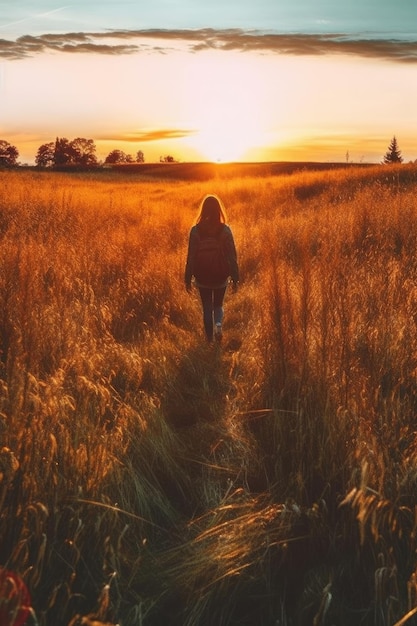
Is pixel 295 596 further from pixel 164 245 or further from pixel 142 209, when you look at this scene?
pixel 142 209

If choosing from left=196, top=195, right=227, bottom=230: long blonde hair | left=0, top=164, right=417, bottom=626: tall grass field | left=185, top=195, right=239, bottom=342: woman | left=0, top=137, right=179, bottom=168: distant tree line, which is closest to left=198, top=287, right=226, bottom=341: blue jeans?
left=185, top=195, right=239, bottom=342: woman

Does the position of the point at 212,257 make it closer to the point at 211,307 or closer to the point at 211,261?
the point at 211,261

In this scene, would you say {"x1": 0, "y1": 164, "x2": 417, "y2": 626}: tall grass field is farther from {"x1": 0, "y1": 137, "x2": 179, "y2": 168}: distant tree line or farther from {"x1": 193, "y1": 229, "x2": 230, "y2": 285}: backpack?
{"x1": 0, "y1": 137, "x2": 179, "y2": 168}: distant tree line

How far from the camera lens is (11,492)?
2.48m

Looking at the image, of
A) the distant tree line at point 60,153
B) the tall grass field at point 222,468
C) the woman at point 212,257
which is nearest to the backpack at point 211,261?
the woman at point 212,257

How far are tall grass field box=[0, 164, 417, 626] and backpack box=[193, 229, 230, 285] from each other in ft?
3.70

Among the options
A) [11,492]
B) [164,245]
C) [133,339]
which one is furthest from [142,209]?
[11,492]

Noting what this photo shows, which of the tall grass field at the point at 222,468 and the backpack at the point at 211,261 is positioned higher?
the backpack at the point at 211,261

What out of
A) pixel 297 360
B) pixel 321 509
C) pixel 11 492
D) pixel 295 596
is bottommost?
pixel 295 596

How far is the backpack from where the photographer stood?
621 centimetres

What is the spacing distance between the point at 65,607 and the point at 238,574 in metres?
0.70

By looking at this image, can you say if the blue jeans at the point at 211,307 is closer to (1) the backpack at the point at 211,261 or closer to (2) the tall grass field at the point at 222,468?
(1) the backpack at the point at 211,261

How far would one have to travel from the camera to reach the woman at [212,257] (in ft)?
20.3

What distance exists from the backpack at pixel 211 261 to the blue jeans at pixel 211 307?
3.9 inches
